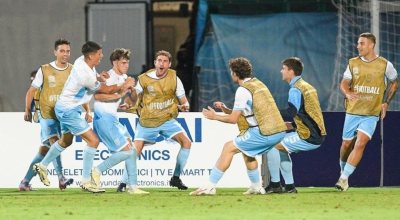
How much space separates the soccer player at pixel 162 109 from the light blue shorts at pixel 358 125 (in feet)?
6.28

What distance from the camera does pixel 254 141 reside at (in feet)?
40.3

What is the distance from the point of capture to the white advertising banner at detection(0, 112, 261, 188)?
14891mm

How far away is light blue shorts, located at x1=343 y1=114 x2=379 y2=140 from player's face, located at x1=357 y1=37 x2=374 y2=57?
2.50 feet

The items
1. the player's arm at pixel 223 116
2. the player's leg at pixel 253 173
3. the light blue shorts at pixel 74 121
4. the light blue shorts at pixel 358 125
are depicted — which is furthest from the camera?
the light blue shorts at pixel 358 125

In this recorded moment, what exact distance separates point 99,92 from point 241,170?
264 cm

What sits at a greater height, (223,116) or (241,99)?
(241,99)

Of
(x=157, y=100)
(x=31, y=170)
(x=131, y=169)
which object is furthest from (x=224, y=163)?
Result: (x=31, y=170)

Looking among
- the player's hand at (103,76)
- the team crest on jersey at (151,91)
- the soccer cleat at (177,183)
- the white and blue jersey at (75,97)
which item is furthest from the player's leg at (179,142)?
the white and blue jersey at (75,97)

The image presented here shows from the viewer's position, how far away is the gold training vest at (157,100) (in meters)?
13.8

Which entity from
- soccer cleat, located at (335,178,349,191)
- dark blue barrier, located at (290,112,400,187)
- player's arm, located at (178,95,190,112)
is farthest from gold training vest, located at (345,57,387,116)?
player's arm, located at (178,95,190,112)

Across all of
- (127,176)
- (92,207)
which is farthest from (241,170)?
(92,207)

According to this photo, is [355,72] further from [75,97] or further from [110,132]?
[75,97]

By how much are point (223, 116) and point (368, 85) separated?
2.58 m

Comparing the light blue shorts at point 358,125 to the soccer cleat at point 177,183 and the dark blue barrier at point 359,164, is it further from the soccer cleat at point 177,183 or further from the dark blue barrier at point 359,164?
the soccer cleat at point 177,183
